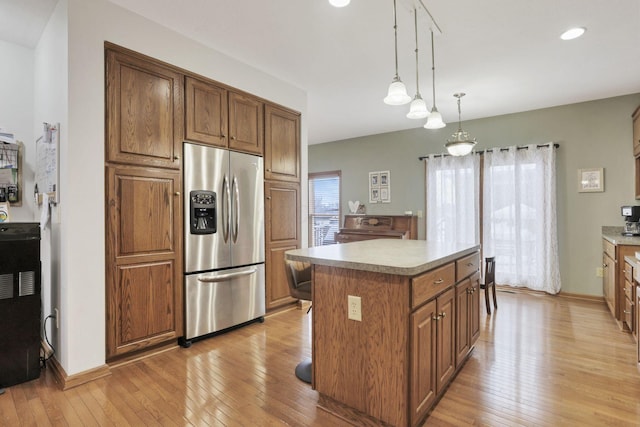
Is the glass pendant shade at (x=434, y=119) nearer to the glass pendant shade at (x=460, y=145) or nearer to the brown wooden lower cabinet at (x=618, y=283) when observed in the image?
the glass pendant shade at (x=460, y=145)

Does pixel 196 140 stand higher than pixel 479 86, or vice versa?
pixel 479 86

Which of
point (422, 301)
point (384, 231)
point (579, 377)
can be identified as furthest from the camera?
point (384, 231)

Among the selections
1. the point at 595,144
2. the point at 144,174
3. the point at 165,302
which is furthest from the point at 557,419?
the point at 595,144

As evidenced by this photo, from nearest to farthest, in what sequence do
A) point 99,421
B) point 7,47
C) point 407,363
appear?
1. point 407,363
2. point 99,421
3. point 7,47

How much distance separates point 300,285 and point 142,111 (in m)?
1.78

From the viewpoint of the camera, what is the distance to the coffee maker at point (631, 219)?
3649mm

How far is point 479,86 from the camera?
12.4ft

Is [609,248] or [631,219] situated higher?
[631,219]

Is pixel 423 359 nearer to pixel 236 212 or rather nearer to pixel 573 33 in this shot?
pixel 236 212

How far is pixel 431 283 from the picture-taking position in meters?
1.77

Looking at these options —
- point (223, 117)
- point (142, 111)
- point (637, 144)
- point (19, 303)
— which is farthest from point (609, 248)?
point (19, 303)

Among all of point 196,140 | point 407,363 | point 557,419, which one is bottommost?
point 557,419

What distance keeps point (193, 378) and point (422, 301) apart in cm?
165

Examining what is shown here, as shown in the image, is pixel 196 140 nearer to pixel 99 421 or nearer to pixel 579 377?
pixel 99 421
